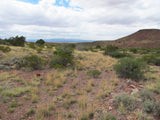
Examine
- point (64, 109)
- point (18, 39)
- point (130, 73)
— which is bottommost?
point (64, 109)

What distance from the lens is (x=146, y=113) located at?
11.3 ft

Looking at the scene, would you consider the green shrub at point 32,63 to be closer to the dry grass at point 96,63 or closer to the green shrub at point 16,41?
the dry grass at point 96,63

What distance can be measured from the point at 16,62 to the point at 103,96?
31.2ft

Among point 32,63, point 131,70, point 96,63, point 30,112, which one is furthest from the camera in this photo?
point 96,63

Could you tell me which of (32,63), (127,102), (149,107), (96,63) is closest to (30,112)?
(127,102)

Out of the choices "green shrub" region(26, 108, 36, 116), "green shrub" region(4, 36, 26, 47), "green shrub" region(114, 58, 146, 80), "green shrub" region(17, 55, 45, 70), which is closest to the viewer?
"green shrub" region(26, 108, 36, 116)

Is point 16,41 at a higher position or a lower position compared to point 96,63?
higher

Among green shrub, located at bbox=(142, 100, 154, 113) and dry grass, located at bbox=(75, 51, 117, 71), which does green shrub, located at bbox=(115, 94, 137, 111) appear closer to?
green shrub, located at bbox=(142, 100, 154, 113)

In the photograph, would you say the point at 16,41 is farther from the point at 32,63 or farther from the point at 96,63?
the point at 96,63

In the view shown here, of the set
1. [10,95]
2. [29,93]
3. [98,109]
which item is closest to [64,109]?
[98,109]

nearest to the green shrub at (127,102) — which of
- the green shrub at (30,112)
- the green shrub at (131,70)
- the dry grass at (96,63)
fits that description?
the green shrub at (30,112)

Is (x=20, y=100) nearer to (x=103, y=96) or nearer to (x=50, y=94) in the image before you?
(x=50, y=94)

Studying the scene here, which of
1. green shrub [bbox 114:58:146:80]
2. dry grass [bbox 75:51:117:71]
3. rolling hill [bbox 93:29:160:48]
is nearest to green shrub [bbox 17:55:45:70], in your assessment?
dry grass [bbox 75:51:117:71]

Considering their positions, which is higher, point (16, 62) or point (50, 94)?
point (16, 62)
